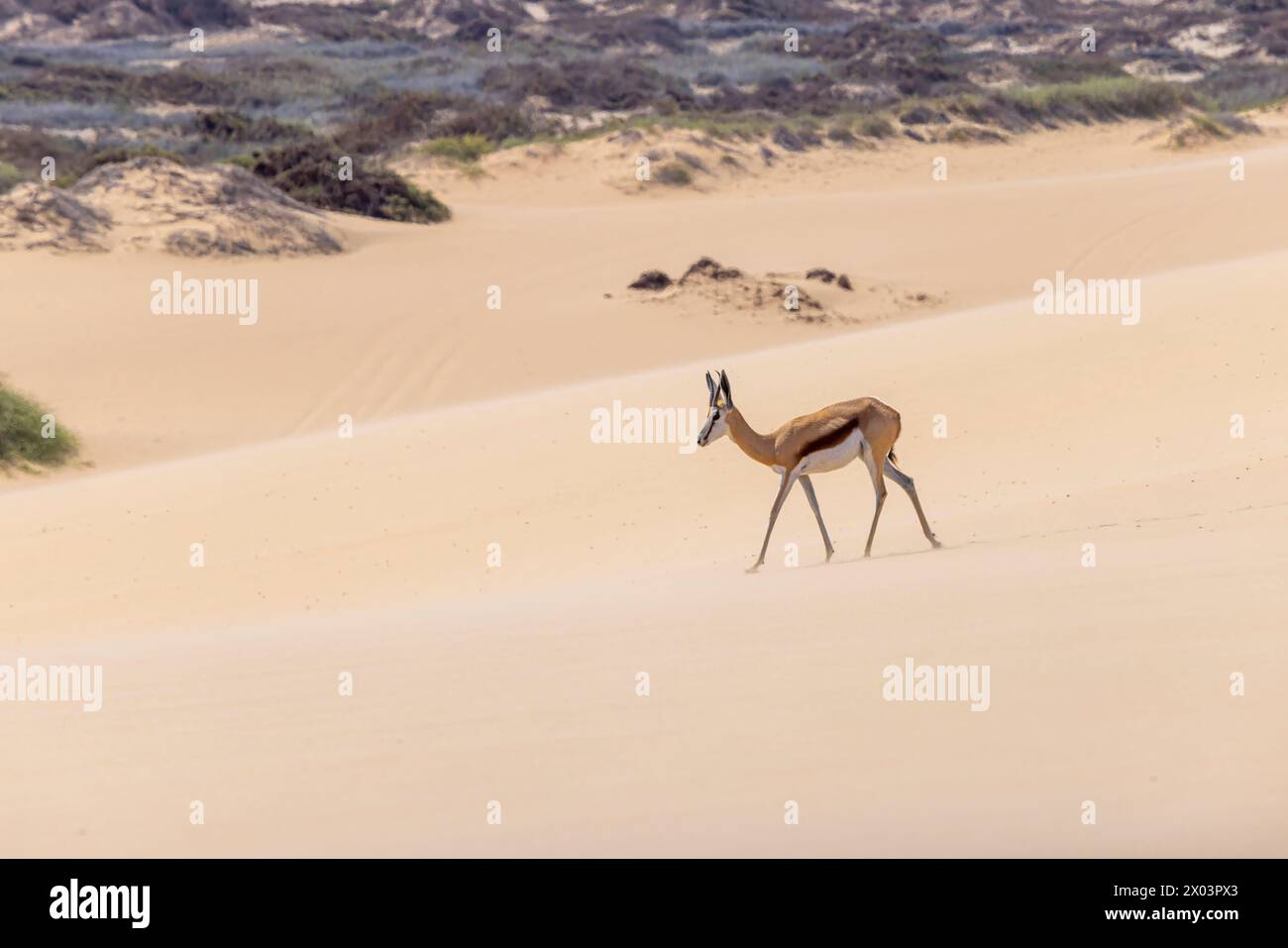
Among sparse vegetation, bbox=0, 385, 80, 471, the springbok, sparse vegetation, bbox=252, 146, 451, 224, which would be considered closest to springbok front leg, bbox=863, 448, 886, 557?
the springbok

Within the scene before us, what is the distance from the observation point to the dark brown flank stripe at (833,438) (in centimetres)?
948

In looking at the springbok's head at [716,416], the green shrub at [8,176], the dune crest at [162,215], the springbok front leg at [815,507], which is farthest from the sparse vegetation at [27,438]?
the springbok front leg at [815,507]

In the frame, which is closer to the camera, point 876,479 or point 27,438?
point 876,479

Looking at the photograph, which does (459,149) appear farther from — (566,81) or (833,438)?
(833,438)

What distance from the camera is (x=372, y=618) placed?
9.15 metres

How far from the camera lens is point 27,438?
17703 millimetres

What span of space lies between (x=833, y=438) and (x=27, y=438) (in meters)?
11.1

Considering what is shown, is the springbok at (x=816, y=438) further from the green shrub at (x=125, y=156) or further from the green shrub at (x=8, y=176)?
the green shrub at (x=8, y=176)

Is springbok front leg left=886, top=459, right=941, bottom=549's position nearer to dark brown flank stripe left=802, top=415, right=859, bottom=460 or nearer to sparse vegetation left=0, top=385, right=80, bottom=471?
dark brown flank stripe left=802, top=415, right=859, bottom=460

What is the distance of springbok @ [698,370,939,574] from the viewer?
9500mm

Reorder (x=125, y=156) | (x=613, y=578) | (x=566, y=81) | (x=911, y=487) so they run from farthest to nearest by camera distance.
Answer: (x=566, y=81) < (x=125, y=156) < (x=613, y=578) < (x=911, y=487)

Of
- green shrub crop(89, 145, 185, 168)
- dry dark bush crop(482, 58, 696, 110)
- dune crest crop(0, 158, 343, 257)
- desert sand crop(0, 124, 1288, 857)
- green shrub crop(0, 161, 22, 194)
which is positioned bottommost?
desert sand crop(0, 124, 1288, 857)

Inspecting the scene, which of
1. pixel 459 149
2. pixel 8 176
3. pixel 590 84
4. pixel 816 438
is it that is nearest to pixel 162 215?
pixel 8 176

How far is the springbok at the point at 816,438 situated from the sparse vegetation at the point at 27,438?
33.7 ft
